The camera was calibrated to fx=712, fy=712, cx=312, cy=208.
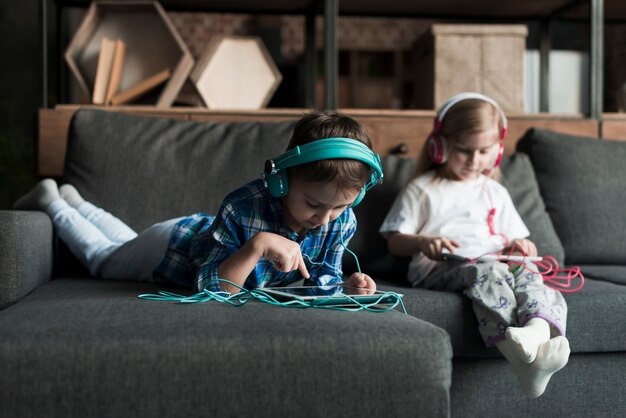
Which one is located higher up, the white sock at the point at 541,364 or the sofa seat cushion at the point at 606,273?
the sofa seat cushion at the point at 606,273

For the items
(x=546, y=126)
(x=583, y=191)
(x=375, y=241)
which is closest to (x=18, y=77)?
(x=375, y=241)

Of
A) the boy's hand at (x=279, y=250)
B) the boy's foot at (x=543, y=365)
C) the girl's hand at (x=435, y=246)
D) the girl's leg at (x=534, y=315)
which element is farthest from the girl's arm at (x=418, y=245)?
the boy's hand at (x=279, y=250)

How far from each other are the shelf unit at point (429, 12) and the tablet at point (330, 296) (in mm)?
1167

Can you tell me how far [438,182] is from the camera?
2111 millimetres

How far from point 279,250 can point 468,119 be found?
0.88 m

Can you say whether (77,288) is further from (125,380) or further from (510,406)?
(510,406)

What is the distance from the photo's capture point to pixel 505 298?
1.57 meters

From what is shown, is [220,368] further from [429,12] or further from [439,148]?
[429,12]

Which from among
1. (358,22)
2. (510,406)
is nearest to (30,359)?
(510,406)

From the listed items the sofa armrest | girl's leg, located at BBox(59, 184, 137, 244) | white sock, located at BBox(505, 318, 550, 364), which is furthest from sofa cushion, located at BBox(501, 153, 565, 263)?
the sofa armrest

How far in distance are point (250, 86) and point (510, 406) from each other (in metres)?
1.56

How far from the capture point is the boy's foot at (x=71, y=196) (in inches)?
77.0

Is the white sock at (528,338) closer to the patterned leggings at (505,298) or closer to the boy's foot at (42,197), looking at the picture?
the patterned leggings at (505,298)

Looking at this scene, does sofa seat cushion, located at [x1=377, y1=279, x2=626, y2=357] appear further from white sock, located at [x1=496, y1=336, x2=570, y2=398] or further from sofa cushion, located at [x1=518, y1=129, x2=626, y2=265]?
sofa cushion, located at [x1=518, y1=129, x2=626, y2=265]
